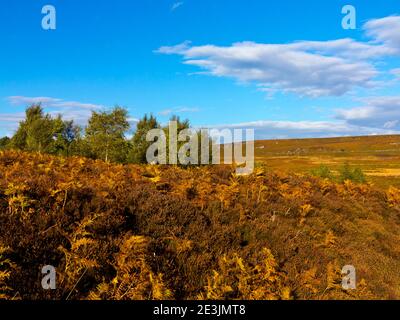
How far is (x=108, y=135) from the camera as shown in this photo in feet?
135

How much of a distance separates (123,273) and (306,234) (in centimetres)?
652

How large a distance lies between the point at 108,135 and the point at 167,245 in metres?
35.0

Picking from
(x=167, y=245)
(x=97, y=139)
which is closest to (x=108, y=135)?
(x=97, y=139)

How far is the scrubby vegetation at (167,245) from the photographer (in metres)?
6.06

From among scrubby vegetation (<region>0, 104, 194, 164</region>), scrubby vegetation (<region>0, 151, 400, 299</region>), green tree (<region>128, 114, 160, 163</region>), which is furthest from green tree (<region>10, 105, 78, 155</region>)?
scrubby vegetation (<region>0, 151, 400, 299</region>)

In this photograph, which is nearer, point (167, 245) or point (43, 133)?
point (167, 245)

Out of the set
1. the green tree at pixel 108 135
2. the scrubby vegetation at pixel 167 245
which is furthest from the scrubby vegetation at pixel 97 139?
the scrubby vegetation at pixel 167 245

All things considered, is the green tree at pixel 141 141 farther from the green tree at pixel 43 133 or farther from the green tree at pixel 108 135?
the green tree at pixel 43 133

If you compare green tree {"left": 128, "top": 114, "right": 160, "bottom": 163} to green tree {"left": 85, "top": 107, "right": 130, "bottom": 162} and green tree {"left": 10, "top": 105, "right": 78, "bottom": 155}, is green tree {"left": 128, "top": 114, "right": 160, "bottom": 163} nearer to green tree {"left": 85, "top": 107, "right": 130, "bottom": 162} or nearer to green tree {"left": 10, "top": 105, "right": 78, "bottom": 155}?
green tree {"left": 85, "top": 107, "right": 130, "bottom": 162}

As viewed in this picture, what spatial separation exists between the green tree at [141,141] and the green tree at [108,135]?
3.41ft

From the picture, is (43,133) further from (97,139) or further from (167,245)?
(167,245)

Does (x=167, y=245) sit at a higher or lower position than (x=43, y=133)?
lower

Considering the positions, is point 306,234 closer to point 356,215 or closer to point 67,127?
point 356,215
